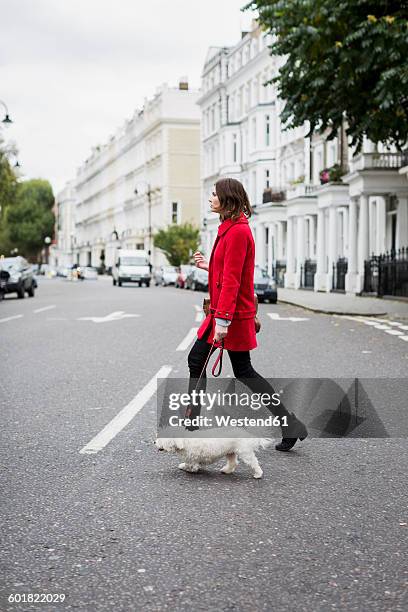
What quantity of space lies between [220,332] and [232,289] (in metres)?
0.27

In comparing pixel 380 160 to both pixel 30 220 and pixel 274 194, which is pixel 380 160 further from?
pixel 30 220

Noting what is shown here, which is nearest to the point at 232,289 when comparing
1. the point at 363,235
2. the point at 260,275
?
the point at 260,275

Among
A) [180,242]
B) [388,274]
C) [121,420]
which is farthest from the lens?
[180,242]

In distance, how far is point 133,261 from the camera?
5925 centimetres

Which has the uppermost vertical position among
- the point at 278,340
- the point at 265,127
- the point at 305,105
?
the point at 265,127

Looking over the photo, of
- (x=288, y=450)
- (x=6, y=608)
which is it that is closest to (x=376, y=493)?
(x=288, y=450)

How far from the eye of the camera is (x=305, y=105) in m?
18.2

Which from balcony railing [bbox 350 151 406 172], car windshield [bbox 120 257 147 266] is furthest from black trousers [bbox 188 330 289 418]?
car windshield [bbox 120 257 147 266]

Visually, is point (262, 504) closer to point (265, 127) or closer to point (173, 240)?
point (265, 127)

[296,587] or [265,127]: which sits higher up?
[265,127]

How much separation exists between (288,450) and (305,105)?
1289 cm

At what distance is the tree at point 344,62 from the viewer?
53.7ft

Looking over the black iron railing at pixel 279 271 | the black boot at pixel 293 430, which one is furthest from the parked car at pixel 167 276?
the black boot at pixel 293 430

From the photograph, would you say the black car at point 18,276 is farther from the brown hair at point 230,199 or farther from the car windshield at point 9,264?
the brown hair at point 230,199
